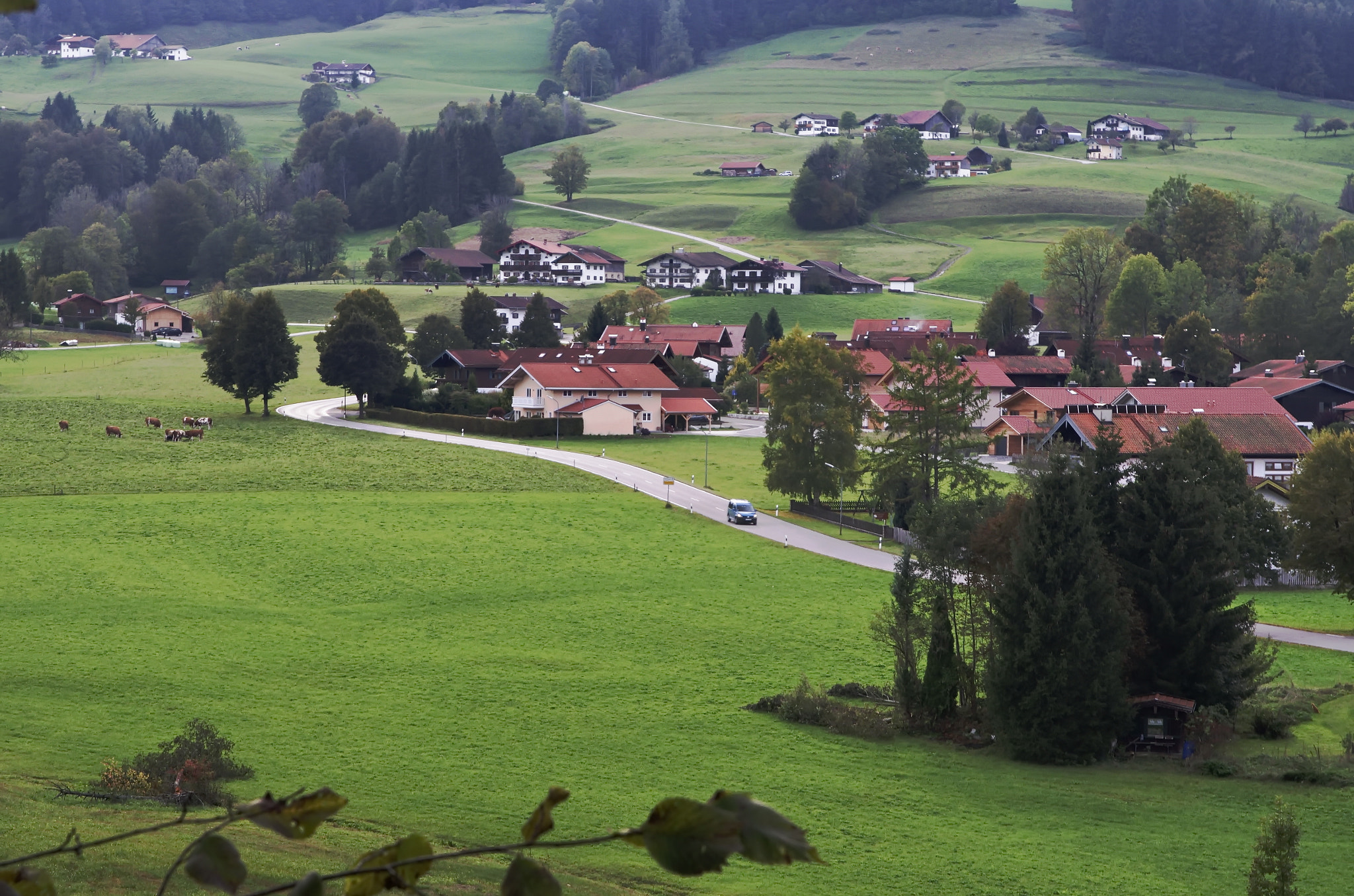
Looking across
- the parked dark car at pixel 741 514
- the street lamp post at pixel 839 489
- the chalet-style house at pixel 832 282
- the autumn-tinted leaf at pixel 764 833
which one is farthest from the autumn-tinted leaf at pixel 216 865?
the chalet-style house at pixel 832 282

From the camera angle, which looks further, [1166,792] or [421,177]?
[421,177]

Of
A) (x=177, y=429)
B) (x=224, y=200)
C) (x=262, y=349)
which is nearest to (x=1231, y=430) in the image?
(x=262, y=349)

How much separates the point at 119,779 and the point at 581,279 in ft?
407

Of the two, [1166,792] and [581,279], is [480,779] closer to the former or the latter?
[1166,792]

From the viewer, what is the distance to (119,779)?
25.2m

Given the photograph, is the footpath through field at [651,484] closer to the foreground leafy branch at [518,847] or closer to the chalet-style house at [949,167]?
the foreground leafy branch at [518,847]

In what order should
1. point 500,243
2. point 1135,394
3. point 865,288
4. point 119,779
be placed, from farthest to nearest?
1. point 500,243
2. point 865,288
3. point 1135,394
4. point 119,779

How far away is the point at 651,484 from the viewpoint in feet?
224

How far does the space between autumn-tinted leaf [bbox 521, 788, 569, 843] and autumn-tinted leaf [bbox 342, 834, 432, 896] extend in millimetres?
207

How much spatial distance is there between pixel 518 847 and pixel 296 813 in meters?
0.46

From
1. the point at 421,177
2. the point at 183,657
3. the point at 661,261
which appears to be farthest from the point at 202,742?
the point at 421,177

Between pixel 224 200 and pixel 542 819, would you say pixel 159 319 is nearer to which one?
pixel 224 200

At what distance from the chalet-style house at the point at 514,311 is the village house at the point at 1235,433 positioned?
6435 centimetres

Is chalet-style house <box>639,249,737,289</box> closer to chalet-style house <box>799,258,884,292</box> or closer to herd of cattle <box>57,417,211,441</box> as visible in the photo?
chalet-style house <box>799,258,884,292</box>
